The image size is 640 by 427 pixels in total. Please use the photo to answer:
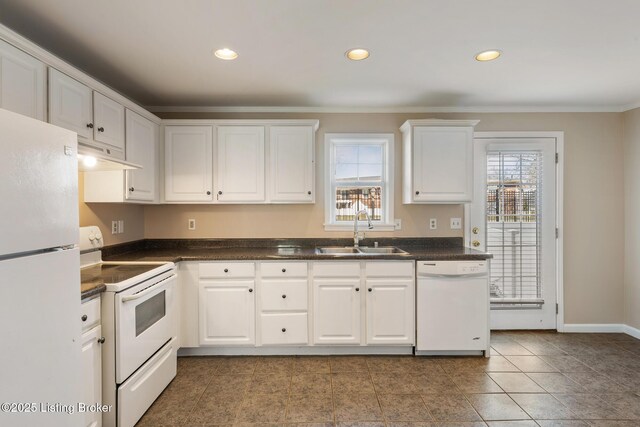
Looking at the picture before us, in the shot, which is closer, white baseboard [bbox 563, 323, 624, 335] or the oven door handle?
the oven door handle

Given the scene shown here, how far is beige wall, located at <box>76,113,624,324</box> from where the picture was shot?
10.6ft

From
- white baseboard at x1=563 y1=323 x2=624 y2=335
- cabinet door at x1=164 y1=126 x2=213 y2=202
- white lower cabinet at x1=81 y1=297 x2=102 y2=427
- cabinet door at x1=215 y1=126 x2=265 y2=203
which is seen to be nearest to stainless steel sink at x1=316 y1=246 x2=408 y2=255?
cabinet door at x1=215 y1=126 x2=265 y2=203

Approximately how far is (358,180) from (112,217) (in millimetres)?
2352

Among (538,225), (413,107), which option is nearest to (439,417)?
(538,225)

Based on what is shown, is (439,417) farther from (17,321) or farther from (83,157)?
(83,157)

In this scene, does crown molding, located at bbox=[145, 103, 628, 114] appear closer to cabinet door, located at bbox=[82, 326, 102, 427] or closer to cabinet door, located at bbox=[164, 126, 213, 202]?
cabinet door, located at bbox=[164, 126, 213, 202]

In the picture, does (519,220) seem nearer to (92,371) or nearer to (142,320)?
(142,320)

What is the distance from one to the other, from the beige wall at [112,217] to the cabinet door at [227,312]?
910 millimetres

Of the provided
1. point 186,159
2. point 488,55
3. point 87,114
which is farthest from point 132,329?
point 488,55

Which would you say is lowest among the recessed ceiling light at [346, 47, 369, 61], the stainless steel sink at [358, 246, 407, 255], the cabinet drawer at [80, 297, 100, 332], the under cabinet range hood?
the cabinet drawer at [80, 297, 100, 332]

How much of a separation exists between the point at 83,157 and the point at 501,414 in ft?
10.1

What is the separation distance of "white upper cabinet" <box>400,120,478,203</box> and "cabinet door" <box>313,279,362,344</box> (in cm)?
109

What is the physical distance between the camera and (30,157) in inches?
41.5

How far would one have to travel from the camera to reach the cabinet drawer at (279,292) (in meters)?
2.66
